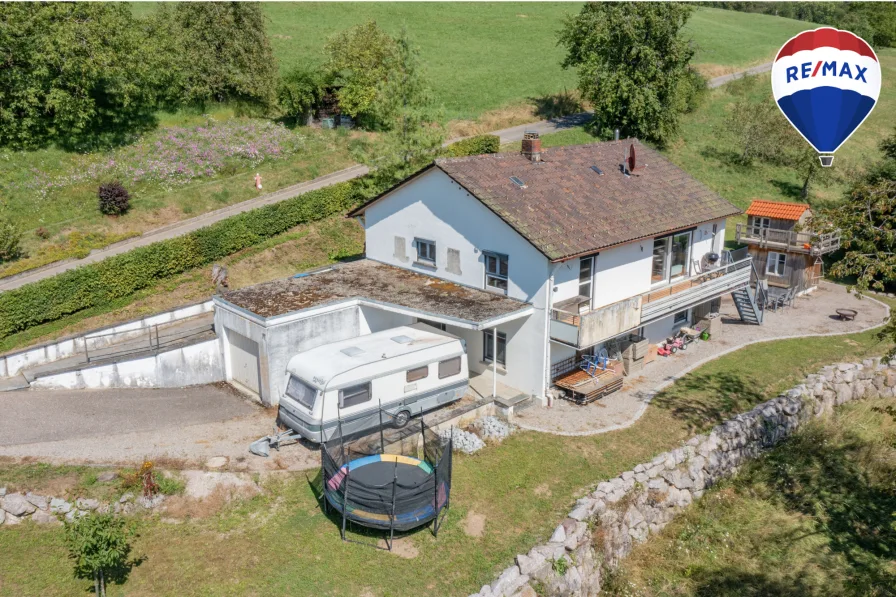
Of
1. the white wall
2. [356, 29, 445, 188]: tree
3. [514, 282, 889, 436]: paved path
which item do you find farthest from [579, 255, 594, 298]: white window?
[356, 29, 445, 188]: tree

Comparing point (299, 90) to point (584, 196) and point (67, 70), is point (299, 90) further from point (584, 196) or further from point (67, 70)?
point (584, 196)

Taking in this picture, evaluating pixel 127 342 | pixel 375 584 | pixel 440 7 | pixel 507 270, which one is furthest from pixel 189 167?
pixel 440 7

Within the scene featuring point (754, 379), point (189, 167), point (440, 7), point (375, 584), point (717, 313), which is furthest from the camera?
point (440, 7)

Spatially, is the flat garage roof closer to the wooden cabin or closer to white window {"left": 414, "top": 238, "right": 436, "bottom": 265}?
white window {"left": 414, "top": 238, "right": 436, "bottom": 265}

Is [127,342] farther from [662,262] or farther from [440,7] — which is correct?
[440,7]

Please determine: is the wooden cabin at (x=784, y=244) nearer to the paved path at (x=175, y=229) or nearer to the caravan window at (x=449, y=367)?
the caravan window at (x=449, y=367)

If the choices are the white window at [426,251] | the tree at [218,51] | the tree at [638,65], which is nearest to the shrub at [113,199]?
the tree at [218,51]
